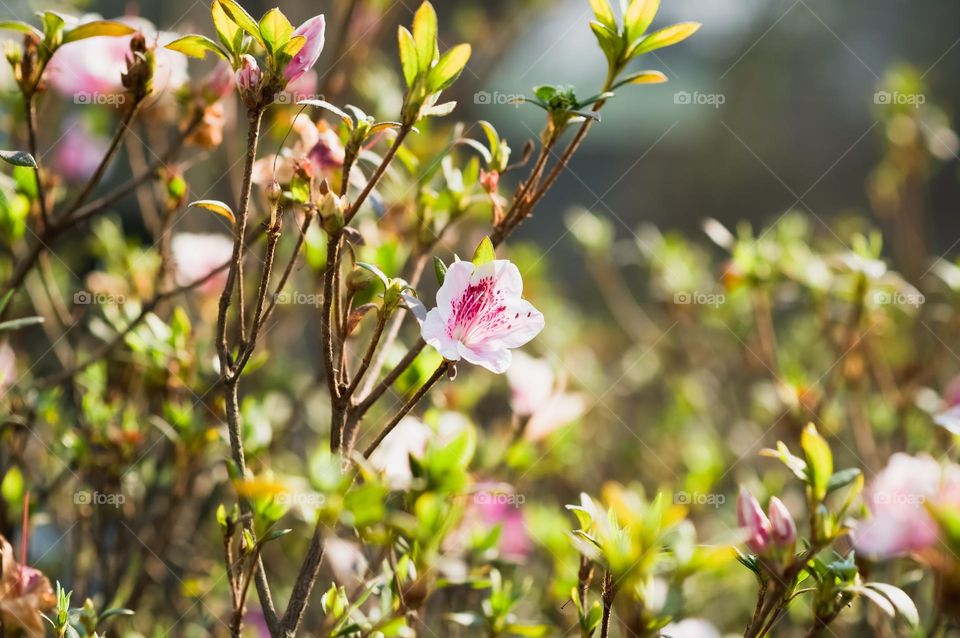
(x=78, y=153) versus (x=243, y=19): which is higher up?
(x=243, y=19)

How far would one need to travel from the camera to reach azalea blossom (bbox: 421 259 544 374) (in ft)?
2.63

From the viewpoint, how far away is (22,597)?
Answer: 29.5 inches

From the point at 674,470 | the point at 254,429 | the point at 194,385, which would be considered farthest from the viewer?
the point at 674,470

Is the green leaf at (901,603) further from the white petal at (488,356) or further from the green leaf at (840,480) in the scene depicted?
the white petal at (488,356)

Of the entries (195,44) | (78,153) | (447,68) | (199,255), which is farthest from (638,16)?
(78,153)

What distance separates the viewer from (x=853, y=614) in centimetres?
133

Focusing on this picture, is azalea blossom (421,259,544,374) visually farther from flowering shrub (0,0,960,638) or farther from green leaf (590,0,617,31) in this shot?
green leaf (590,0,617,31)

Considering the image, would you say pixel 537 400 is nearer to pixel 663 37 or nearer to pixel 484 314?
pixel 484 314

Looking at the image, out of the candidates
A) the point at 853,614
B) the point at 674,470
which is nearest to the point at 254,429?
the point at 853,614

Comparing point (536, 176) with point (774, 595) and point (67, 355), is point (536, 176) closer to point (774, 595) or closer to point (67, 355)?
point (774, 595)

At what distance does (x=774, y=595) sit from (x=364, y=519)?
0.43 meters

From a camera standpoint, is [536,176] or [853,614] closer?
[536,176]

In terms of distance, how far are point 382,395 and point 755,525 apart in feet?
1.60

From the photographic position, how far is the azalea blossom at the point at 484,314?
802 mm
